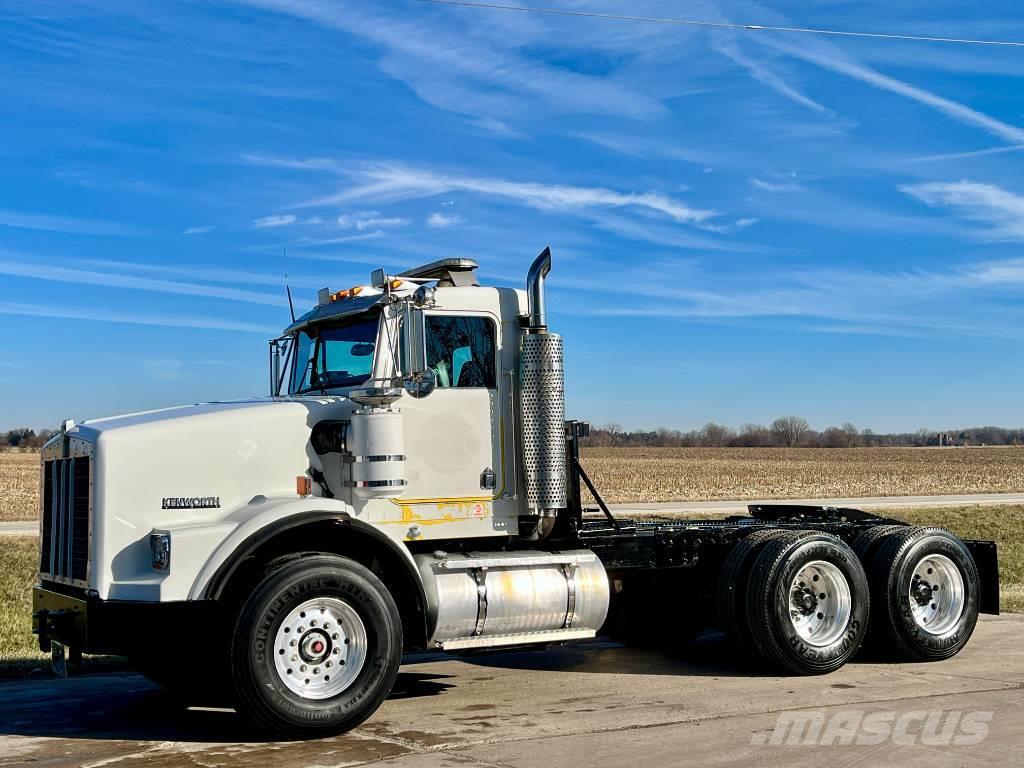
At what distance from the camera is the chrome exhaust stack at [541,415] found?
31.1 ft

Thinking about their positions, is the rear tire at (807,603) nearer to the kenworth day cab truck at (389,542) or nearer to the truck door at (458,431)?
the kenworth day cab truck at (389,542)

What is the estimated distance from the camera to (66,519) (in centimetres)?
861

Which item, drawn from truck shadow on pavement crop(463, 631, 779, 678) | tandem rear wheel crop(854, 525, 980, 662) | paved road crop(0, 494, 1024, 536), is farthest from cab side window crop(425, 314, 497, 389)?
paved road crop(0, 494, 1024, 536)

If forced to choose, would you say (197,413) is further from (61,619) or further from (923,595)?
(923,595)

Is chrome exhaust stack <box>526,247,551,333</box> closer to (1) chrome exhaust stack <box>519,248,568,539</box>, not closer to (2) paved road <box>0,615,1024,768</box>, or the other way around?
(1) chrome exhaust stack <box>519,248,568,539</box>

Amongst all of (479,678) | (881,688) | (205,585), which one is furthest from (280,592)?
(881,688)

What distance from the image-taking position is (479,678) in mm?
10227

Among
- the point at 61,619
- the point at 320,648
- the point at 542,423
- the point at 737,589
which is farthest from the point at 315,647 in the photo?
the point at 737,589

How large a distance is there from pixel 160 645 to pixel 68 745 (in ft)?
2.76

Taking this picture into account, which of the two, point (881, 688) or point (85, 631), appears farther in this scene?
point (881, 688)

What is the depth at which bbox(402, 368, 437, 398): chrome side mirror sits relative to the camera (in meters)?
8.68

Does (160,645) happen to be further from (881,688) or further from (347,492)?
(881,688)

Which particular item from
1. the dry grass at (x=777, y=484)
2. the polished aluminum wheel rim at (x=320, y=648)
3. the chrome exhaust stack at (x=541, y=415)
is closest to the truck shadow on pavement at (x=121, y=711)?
the polished aluminum wheel rim at (x=320, y=648)

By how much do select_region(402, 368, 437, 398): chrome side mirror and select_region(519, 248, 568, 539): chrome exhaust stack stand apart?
3.37 ft
